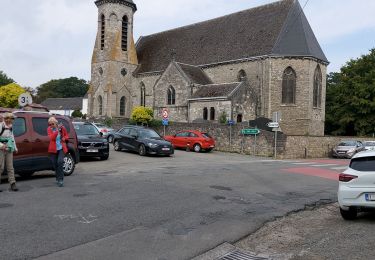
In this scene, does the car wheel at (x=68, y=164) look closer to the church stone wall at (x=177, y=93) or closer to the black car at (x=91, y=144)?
the black car at (x=91, y=144)

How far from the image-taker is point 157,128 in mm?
35000

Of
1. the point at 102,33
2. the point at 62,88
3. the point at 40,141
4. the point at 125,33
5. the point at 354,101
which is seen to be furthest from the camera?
the point at 62,88

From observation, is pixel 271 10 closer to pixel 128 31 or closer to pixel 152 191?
pixel 128 31

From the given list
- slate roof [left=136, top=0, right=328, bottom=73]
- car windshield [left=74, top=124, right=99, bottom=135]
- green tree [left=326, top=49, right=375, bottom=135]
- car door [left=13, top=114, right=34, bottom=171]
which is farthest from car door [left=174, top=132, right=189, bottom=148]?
green tree [left=326, top=49, right=375, bottom=135]

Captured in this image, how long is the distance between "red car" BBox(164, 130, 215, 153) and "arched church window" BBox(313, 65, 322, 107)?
16.5 metres

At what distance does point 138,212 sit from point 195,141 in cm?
2010

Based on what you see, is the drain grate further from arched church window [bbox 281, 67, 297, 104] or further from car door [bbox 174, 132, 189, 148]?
arched church window [bbox 281, 67, 297, 104]

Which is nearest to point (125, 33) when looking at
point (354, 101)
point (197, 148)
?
point (197, 148)

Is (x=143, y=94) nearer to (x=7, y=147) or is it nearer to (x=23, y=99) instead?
(x=23, y=99)

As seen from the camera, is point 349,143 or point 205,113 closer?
point 349,143

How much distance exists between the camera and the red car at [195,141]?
90.9ft

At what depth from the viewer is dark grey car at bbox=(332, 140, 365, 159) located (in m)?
30.4

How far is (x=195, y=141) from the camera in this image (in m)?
28.0

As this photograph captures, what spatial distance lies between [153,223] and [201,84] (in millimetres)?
34283
